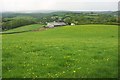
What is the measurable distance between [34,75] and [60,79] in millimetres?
1261

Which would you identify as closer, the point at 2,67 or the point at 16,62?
the point at 2,67

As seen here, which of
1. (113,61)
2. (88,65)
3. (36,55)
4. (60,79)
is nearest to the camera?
(60,79)

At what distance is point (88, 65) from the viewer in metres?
13.9

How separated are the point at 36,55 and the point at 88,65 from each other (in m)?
3.66

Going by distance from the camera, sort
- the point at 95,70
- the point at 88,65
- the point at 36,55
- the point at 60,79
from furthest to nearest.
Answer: the point at 36,55
the point at 88,65
the point at 95,70
the point at 60,79

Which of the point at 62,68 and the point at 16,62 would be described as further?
the point at 16,62

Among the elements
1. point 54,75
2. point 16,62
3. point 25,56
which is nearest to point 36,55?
point 25,56

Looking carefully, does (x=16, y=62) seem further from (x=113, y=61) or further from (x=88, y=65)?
(x=113, y=61)

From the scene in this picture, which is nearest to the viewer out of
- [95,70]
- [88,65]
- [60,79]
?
[60,79]

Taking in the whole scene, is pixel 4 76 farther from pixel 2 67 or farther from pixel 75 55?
pixel 75 55

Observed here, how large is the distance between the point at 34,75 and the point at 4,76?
1.34 m

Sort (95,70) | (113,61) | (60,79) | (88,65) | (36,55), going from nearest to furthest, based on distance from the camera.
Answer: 1. (60,79)
2. (95,70)
3. (88,65)
4. (113,61)
5. (36,55)

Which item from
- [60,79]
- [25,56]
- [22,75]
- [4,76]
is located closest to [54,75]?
[60,79]

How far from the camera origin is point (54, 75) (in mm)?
12125
